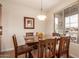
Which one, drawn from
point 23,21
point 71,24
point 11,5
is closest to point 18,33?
point 23,21

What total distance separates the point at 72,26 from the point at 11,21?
3.14m

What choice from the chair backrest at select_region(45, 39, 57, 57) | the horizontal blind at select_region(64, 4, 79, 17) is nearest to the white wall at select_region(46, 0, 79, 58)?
the horizontal blind at select_region(64, 4, 79, 17)

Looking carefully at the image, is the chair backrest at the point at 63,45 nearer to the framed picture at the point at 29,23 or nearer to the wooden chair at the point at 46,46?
the wooden chair at the point at 46,46

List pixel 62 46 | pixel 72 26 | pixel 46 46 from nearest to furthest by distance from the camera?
pixel 46 46 < pixel 62 46 < pixel 72 26

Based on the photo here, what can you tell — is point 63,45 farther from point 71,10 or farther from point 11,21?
point 11,21

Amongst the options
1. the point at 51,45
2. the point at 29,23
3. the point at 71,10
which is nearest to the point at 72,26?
the point at 71,10

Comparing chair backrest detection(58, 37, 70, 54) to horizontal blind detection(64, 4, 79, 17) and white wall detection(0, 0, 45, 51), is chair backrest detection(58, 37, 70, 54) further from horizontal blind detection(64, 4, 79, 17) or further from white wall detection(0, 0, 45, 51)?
white wall detection(0, 0, 45, 51)

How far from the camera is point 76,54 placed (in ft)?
10.3

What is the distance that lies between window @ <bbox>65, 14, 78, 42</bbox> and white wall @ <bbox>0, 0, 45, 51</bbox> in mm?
2265

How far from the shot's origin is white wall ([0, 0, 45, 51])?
4.15 meters

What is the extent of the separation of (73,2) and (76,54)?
84.3 inches

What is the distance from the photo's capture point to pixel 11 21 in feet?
14.4

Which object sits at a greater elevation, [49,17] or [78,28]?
[49,17]

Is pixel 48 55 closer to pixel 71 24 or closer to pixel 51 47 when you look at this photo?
pixel 51 47
